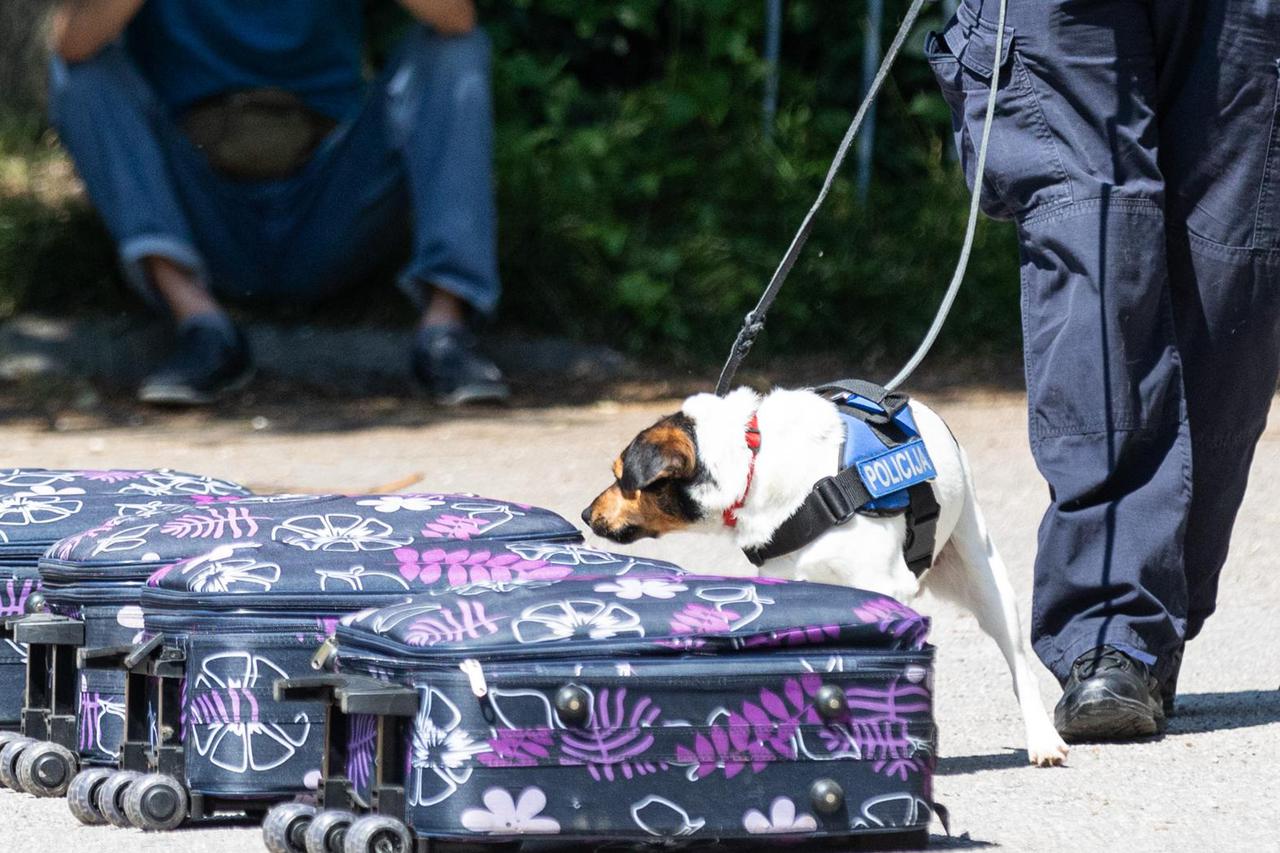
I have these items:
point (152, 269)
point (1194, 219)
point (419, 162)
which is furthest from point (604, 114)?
point (1194, 219)

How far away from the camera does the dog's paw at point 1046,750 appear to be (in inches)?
128

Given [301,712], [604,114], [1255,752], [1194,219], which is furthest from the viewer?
[604,114]

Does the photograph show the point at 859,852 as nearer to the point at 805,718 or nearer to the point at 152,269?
the point at 805,718

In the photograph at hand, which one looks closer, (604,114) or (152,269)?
(152,269)

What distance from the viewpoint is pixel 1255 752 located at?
3.30 m

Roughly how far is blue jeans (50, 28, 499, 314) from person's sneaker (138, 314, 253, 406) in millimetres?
260

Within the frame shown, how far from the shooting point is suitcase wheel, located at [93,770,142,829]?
9.16 ft

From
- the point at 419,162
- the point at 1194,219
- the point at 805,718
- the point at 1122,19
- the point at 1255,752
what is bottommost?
the point at 419,162

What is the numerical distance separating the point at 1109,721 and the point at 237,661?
5.07 feet

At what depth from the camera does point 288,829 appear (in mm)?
2523

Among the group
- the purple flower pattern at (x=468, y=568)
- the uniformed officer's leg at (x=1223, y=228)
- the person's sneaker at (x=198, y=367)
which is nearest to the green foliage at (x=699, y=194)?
the person's sneaker at (x=198, y=367)

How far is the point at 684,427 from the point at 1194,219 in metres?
1.04

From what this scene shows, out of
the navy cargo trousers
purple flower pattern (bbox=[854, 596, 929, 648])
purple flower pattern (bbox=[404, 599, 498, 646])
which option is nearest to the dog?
the navy cargo trousers

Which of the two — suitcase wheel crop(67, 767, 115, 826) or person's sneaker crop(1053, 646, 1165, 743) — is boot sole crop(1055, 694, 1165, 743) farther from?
suitcase wheel crop(67, 767, 115, 826)
